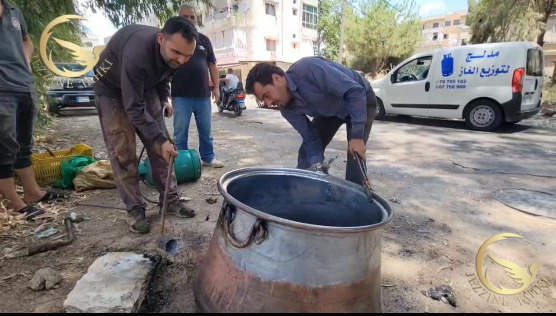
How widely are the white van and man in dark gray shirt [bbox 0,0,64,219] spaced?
7481 mm

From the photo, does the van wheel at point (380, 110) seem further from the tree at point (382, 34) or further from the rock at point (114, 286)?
the tree at point (382, 34)

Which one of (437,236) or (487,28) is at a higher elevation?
(487,28)

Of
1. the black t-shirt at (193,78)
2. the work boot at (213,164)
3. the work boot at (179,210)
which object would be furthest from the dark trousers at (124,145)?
the work boot at (213,164)

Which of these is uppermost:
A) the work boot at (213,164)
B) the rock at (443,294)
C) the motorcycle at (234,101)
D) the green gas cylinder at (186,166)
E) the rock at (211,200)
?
the motorcycle at (234,101)

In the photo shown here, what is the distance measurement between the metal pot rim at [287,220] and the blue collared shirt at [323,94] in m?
0.42

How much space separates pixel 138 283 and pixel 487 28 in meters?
14.2

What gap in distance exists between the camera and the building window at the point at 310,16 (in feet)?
93.4

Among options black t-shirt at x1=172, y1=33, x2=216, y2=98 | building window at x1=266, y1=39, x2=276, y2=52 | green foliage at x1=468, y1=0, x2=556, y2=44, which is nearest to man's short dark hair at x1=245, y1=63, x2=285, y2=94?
black t-shirt at x1=172, y1=33, x2=216, y2=98

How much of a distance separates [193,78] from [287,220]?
2.94 meters

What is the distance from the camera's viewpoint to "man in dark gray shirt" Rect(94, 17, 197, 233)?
2049 mm

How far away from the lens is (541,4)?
Answer: 35.8 feet

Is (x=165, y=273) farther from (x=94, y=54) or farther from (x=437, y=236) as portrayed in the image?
(x=437, y=236)

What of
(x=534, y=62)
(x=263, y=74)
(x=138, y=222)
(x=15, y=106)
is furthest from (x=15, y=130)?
(x=534, y=62)

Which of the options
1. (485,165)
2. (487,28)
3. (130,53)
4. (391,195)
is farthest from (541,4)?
(130,53)
